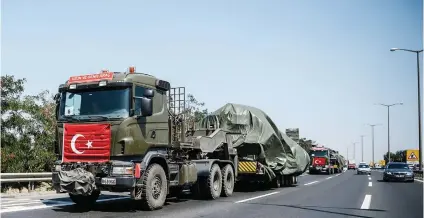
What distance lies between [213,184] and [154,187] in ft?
12.9

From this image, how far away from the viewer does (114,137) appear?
9.74 m

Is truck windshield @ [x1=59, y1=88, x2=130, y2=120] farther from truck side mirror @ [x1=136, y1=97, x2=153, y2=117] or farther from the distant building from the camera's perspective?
the distant building

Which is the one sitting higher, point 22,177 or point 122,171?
point 122,171

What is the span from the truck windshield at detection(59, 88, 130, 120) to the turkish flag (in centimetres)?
27

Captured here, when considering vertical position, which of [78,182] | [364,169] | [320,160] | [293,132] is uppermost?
[293,132]

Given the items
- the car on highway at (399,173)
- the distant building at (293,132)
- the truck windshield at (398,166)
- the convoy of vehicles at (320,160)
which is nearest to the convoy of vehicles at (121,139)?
the distant building at (293,132)

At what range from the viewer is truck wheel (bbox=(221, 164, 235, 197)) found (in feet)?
49.3

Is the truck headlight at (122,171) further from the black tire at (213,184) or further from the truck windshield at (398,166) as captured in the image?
the truck windshield at (398,166)

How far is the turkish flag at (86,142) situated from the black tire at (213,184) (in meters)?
4.82

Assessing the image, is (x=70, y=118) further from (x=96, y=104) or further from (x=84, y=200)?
(x=84, y=200)

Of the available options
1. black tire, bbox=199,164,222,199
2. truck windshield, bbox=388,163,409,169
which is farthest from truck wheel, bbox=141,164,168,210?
truck windshield, bbox=388,163,409,169

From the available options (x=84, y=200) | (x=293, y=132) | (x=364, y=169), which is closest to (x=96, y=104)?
(x=84, y=200)

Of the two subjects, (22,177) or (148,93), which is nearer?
(148,93)

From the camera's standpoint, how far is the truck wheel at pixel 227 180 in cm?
1504
